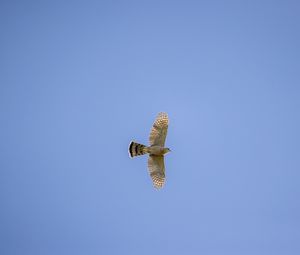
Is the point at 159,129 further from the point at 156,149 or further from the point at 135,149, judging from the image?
the point at 135,149

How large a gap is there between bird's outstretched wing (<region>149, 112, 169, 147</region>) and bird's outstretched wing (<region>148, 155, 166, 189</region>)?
1148 mm

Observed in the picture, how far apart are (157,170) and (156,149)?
1.67 metres

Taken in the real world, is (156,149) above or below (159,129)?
below

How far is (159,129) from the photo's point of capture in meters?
33.0

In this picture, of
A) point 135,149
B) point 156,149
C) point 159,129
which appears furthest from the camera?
point 135,149

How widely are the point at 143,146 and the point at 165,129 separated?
2.02 meters

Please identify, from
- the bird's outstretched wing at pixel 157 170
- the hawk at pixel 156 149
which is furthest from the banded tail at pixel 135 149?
the bird's outstretched wing at pixel 157 170

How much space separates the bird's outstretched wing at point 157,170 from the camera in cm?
3306

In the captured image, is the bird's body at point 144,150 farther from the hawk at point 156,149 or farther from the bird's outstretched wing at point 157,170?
the bird's outstretched wing at point 157,170

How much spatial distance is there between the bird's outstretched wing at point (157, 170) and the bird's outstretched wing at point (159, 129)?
1148 millimetres

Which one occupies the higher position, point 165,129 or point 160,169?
point 165,129

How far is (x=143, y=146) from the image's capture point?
108 feet

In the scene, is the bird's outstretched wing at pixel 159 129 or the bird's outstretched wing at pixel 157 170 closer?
the bird's outstretched wing at pixel 159 129

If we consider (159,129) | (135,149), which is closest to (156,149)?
(159,129)
